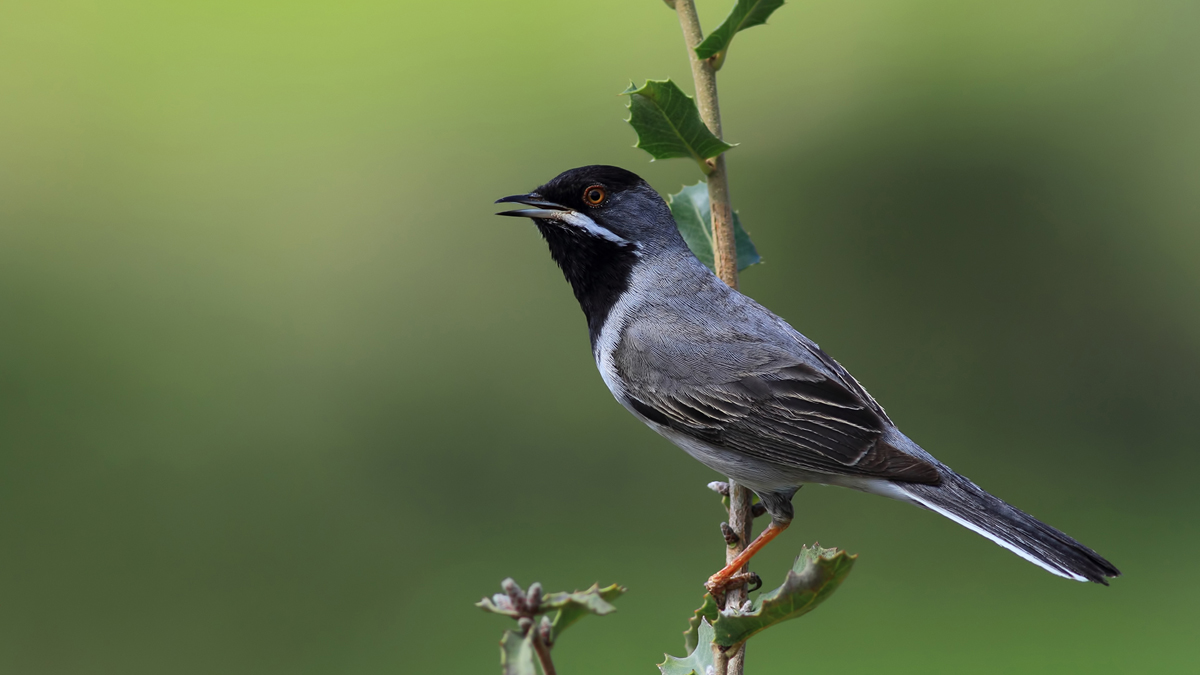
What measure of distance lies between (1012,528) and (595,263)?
178cm

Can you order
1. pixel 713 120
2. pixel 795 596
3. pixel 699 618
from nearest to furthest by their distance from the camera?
pixel 795 596, pixel 699 618, pixel 713 120

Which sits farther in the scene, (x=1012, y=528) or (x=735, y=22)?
(x=1012, y=528)

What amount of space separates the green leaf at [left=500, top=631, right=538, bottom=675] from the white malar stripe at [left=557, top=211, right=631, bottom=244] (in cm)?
229

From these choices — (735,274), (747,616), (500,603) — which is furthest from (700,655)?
(735,274)

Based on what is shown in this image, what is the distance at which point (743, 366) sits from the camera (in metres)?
3.32

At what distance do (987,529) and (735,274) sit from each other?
1177 mm

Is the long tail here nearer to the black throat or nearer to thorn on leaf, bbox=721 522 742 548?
thorn on leaf, bbox=721 522 742 548

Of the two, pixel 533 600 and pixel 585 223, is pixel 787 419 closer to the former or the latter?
pixel 585 223

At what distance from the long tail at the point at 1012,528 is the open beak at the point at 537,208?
1611mm

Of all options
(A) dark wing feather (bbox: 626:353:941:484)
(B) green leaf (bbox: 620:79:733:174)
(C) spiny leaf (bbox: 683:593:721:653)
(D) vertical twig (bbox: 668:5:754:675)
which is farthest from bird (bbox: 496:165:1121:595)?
(B) green leaf (bbox: 620:79:733:174)

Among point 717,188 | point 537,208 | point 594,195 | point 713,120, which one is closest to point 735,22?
point 713,120

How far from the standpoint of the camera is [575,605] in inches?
53.1

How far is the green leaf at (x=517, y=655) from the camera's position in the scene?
4.25 ft

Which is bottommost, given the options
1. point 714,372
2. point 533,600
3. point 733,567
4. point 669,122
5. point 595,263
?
point 733,567
